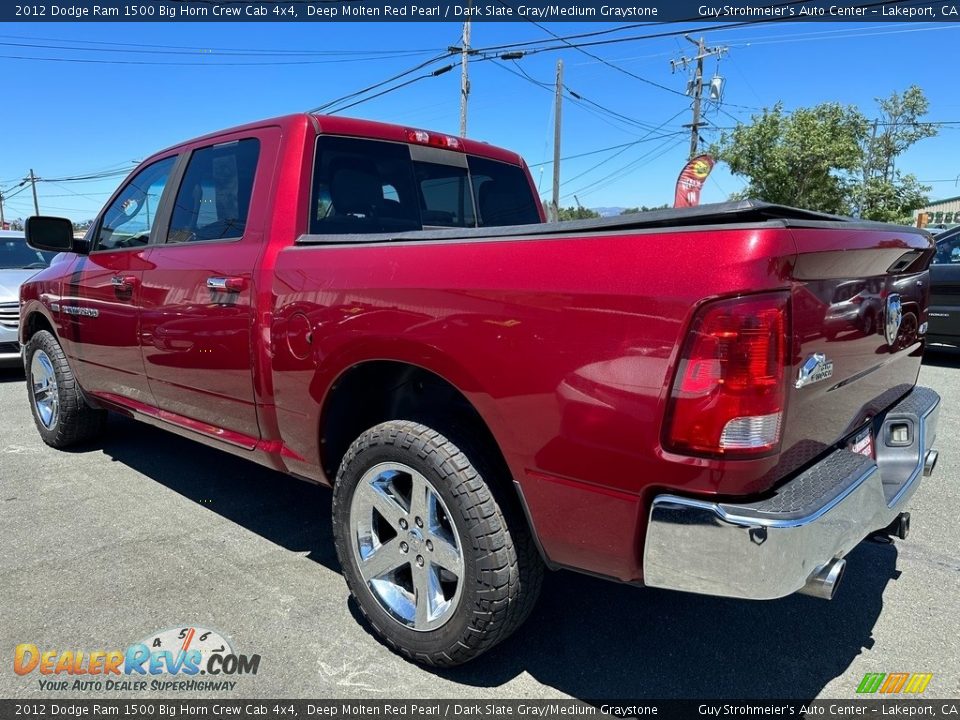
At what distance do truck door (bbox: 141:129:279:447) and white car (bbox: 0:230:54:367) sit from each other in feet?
13.9

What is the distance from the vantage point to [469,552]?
2059mm

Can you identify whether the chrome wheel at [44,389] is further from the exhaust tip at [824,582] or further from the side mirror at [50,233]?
the exhaust tip at [824,582]

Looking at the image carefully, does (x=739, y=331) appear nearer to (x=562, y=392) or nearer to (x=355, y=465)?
(x=562, y=392)

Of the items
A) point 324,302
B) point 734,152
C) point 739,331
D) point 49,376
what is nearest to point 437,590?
point 324,302

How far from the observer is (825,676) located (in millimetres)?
2270

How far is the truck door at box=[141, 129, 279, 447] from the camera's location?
284 centimetres

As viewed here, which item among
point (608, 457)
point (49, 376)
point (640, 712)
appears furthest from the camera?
point (49, 376)

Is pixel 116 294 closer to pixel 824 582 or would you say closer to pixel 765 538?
pixel 765 538

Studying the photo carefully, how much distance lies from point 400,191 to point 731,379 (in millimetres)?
2171

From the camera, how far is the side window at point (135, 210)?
3.67m

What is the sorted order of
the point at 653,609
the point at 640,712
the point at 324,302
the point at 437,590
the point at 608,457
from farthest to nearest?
1. the point at 653,609
2. the point at 324,302
3. the point at 437,590
4. the point at 640,712
5. the point at 608,457

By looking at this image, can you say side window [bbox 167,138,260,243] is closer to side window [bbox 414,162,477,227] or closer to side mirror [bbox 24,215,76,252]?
side window [bbox 414,162,477,227]

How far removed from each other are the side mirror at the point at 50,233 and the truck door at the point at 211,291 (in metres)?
1.01

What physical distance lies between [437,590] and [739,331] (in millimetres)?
1353
